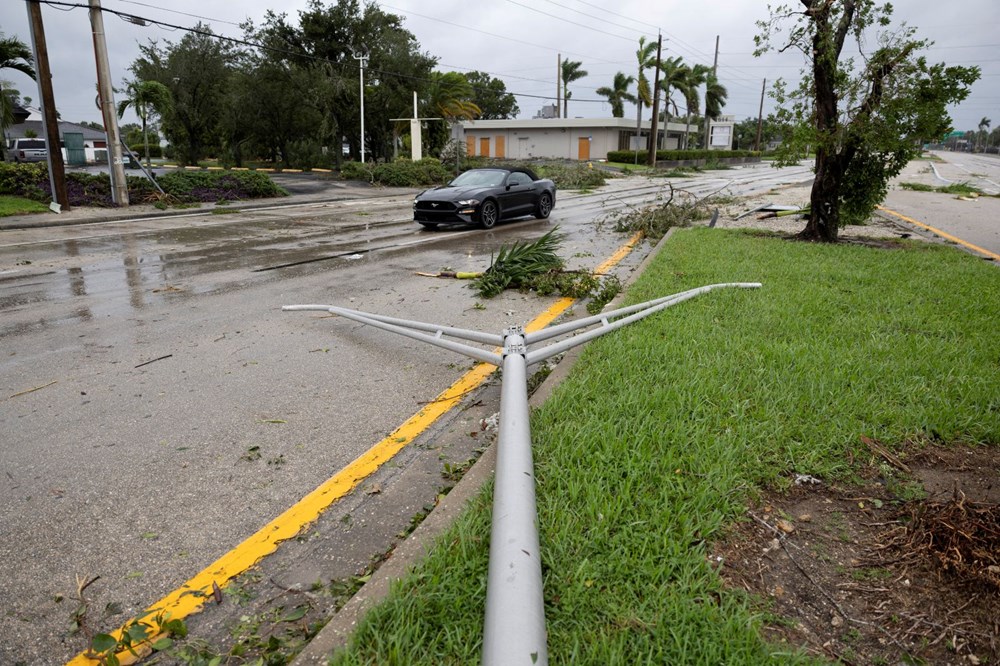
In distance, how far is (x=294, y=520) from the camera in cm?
311

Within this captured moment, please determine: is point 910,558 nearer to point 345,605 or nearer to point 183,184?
point 345,605

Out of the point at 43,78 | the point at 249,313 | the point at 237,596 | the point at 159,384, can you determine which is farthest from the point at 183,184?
the point at 237,596

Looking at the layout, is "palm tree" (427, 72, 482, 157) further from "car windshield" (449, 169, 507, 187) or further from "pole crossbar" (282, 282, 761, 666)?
"pole crossbar" (282, 282, 761, 666)

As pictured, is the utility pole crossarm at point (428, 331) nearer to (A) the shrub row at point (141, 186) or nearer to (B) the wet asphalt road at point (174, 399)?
(B) the wet asphalt road at point (174, 399)

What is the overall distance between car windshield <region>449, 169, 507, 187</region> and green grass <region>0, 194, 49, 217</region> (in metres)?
10.8

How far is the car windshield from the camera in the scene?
15.5 meters

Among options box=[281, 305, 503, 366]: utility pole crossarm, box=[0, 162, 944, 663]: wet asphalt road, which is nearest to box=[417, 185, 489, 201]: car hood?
box=[0, 162, 944, 663]: wet asphalt road

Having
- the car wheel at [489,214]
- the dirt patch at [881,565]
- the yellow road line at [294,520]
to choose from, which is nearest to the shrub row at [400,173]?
the car wheel at [489,214]

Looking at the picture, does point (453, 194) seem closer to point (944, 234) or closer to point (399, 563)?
point (944, 234)

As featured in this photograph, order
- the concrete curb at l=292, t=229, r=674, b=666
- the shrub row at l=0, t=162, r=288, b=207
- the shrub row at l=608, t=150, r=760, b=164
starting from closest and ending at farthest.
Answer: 1. the concrete curb at l=292, t=229, r=674, b=666
2. the shrub row at l=0, t=162, r=288, b=207
3. the shrub row at l=608, t=150, r=760, b=164

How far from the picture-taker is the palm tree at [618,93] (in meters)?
70.4

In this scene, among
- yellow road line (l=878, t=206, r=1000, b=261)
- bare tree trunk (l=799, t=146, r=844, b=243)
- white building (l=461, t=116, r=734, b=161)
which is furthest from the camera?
white building (l=461, t=116, r=734, b=161)

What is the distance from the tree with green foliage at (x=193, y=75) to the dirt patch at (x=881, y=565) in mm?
47841

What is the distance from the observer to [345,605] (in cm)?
235
